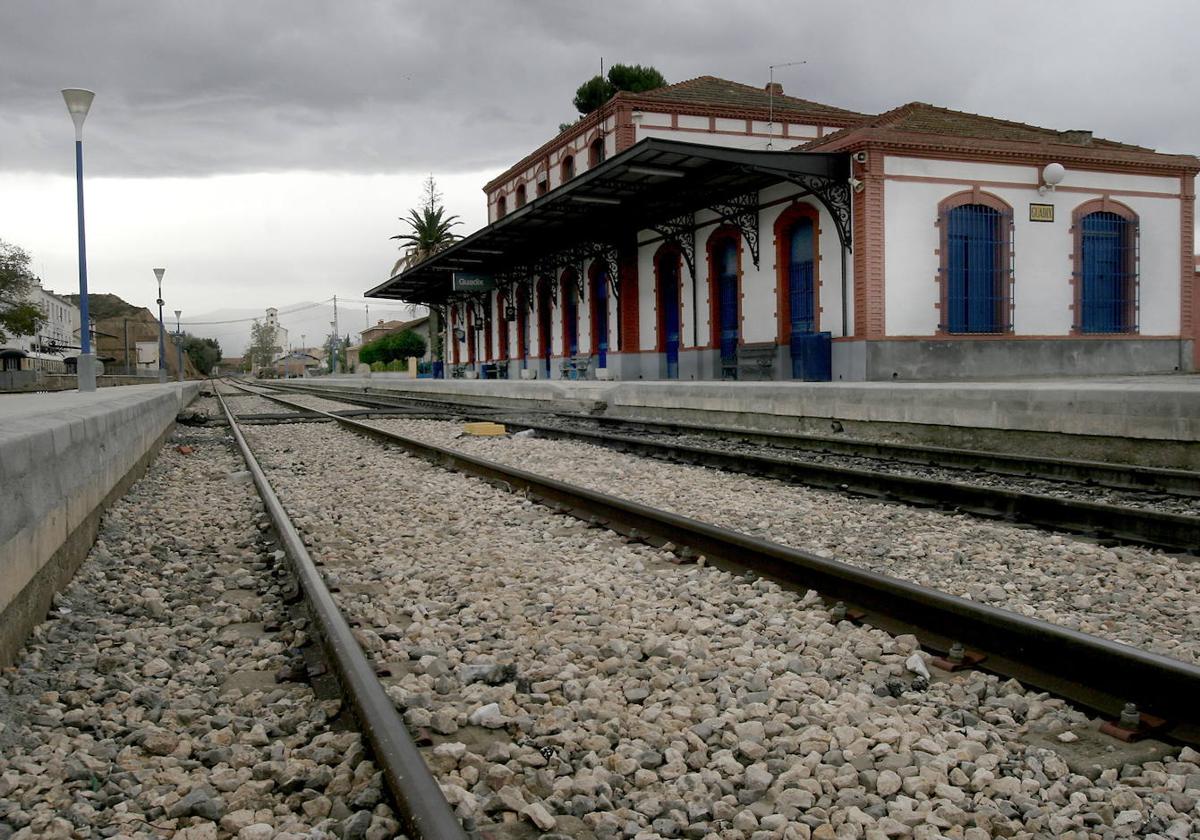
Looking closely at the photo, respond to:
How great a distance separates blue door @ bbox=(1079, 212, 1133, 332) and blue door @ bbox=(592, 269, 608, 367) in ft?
52.0

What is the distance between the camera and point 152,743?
285 cm

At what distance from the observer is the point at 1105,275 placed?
23172mm

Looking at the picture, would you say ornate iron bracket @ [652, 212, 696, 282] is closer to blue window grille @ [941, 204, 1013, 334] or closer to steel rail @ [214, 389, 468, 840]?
blue window grille @ [941, 204, 1013, 334]

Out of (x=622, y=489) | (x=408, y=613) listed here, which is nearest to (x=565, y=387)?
(x=622, y=489)

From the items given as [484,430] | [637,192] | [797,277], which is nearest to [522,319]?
[637,192]

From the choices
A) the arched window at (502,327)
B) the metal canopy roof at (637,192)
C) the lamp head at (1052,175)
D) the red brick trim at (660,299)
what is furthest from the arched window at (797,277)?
the arched window at (502,327)

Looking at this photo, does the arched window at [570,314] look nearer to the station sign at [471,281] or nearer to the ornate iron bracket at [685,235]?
the station sign at [471,281]

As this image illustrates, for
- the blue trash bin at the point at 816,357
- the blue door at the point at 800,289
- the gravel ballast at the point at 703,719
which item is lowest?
the gravel ballast at the point at 703,719

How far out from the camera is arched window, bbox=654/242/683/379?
28.8 m

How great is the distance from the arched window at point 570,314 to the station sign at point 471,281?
4.69 meters

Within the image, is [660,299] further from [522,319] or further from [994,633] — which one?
[994,633]

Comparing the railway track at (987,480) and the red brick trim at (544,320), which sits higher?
the red brick trim at (544,320)

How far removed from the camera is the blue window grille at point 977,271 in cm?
2166

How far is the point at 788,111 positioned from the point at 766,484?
27721 mm
